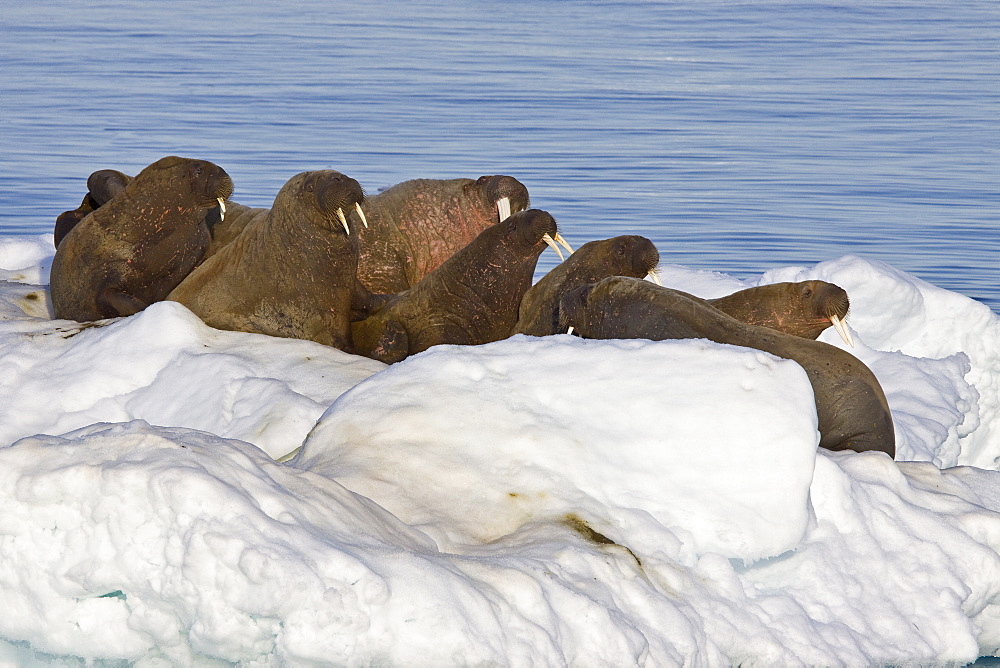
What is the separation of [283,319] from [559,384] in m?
3.09

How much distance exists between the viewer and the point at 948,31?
104 ft

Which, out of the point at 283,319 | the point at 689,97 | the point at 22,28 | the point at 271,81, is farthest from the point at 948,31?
the point at 283,319

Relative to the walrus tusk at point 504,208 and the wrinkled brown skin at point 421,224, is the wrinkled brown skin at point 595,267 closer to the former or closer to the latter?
the walrus tusk at point 504,208

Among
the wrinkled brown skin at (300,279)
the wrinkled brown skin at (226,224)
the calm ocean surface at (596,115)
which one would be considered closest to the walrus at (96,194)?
the wrinkled brown skin at (226,224)

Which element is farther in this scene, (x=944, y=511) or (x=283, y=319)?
(x=283, y=319)

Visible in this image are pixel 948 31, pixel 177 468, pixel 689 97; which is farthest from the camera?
pixel 948 31

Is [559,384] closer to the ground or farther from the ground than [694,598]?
farther from the ground

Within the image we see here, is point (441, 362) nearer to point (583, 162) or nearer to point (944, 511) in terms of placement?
point (944, 511)

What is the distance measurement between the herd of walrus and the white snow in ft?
2.75

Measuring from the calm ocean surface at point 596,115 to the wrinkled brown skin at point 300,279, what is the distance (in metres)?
5.71

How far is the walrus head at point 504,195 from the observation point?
8500 millimetres

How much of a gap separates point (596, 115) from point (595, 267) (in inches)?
587

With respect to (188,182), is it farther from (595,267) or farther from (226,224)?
(595,267)

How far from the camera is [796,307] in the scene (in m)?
7.06
